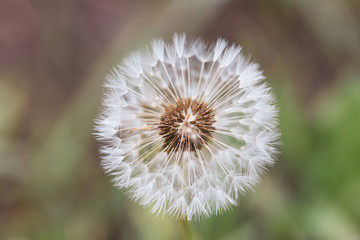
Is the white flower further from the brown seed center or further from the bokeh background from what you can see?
the bokeh background

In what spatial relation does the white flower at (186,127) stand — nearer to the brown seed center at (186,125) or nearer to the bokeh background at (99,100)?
the brown seed center at (186,125)

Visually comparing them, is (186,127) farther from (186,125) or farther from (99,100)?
(99,100)

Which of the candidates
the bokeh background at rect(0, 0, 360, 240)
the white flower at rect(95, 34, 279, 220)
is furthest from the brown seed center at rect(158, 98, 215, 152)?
the bokeh background at rect(0, 0, 360, 240)

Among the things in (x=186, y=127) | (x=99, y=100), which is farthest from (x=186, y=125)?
(x=99, y=100)

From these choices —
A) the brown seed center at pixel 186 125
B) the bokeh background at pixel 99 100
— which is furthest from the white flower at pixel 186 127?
the bokeh background at pixel 99 100
